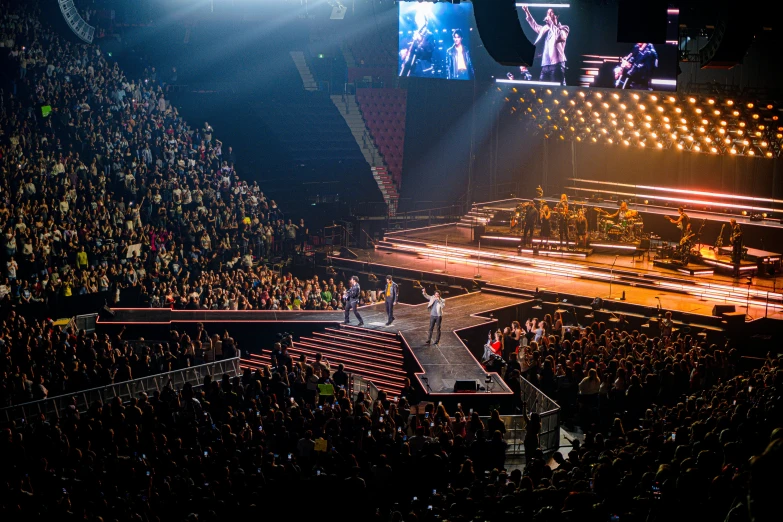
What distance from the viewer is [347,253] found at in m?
29.9

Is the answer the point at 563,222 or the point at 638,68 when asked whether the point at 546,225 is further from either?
the point at 638,68

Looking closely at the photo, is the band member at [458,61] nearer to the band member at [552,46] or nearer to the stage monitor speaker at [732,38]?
the band member at [552,46]

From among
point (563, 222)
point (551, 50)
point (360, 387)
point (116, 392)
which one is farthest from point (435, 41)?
point (116, 392)

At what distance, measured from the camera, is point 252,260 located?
28.4 meters

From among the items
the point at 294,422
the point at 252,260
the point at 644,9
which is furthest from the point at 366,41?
the point at 644,9

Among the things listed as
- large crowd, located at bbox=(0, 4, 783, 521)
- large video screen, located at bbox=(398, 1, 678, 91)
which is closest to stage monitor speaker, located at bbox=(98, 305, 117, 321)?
large crowd, located at bbox=(0, 4, 783, 521)

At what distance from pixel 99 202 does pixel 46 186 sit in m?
1.41

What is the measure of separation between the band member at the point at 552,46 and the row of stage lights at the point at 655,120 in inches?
162

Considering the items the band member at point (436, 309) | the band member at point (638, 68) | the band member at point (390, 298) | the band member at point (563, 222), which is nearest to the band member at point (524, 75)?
the band member at point (563, 222)

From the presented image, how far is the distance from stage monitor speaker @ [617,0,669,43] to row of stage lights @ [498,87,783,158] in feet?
56.7

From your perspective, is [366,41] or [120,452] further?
[366,41]

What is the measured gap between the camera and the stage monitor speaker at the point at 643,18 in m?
10.2

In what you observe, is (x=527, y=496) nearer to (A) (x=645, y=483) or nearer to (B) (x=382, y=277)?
(A) (x=645, y=483)

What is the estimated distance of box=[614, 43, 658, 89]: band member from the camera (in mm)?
22422
